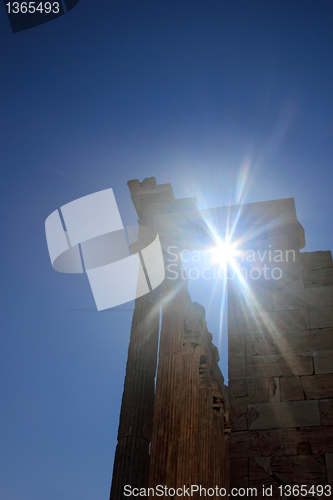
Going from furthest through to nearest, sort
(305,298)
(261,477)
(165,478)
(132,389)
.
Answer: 1. (305,298)
2. (132,389)
3. (261,477)
4. (165,478)

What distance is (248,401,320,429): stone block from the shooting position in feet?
31.8

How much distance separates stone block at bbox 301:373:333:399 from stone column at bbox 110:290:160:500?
3.19 m

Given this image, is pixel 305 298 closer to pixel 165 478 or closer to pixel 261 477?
pixel 261 477

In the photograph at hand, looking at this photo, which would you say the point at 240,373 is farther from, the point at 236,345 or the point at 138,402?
the point at 138,402

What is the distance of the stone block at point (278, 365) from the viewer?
1030 centimetres

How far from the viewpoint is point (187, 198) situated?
12.8 m

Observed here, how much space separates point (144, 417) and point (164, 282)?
10.6 feet

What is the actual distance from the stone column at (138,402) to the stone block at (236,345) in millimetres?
1678

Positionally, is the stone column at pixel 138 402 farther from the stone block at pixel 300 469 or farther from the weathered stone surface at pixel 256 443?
the stone block at pixel 300 469

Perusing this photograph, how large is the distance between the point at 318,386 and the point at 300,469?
166 centimetres

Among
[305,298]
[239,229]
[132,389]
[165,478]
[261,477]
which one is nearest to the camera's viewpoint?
[165,478]

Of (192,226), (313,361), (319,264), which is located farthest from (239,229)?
(313,361)

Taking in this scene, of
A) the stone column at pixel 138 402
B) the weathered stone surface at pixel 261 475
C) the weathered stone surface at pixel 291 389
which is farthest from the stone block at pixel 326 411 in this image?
the stone column at pixel 138 402

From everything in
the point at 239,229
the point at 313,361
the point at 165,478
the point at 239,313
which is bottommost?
the point at 165,478
